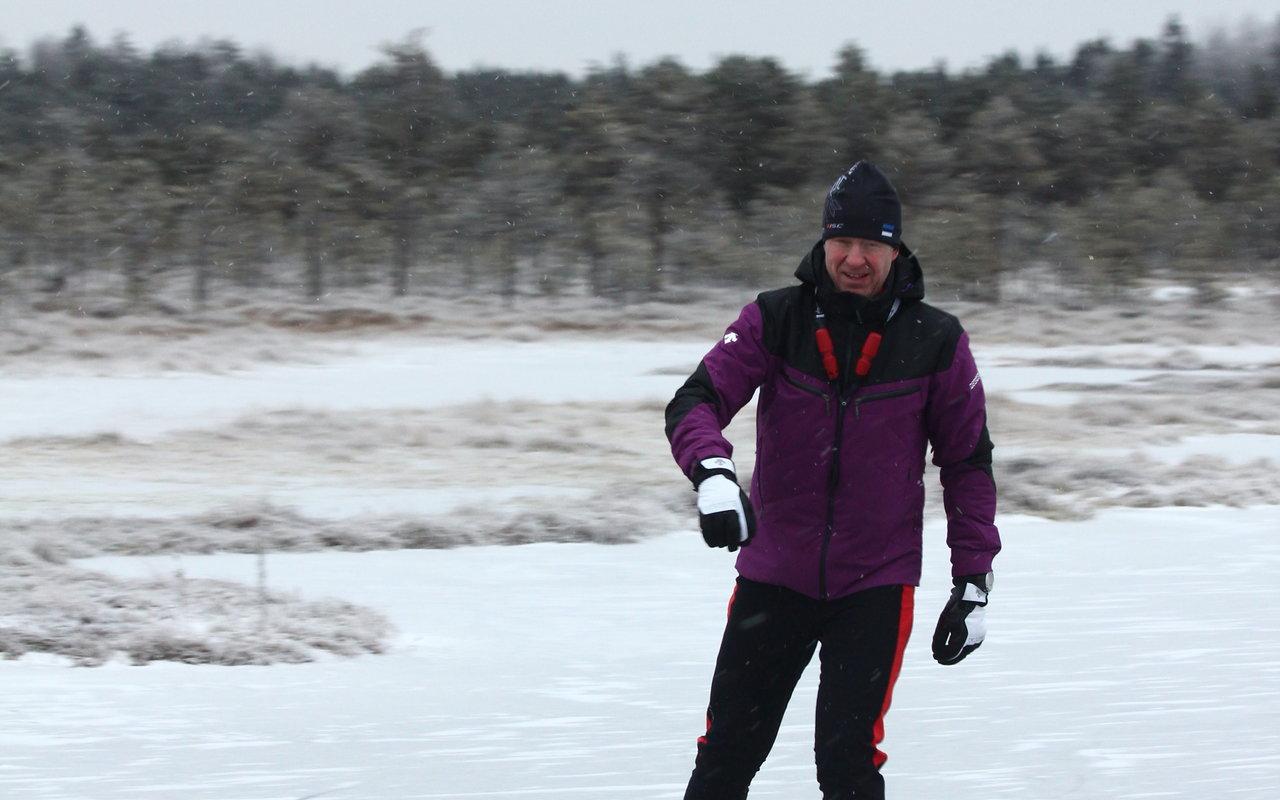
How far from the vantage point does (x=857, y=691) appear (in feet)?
8.54

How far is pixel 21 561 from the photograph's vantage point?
6.30 meters

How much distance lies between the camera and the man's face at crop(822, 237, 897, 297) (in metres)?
2.58

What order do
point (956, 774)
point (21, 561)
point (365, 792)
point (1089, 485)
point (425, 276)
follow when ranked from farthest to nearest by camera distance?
point (425, 276) < point (1089, 485) < point (21, 561) < point (956, 774) < point (365, 792)

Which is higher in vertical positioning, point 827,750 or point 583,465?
point 827,750

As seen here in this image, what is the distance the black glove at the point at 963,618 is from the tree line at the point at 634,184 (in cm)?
2911

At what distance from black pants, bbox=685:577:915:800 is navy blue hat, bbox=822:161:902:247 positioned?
59 centimetres

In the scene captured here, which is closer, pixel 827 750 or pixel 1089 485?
pixel 827 750

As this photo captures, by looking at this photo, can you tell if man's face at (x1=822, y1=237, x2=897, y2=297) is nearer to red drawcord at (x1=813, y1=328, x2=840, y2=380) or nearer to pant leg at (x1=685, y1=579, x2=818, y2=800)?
red drawcord at (x1=813, y1=328, x2=840, y2=380)

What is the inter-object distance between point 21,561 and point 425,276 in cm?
2870

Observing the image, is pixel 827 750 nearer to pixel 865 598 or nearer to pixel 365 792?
pixel 865 598

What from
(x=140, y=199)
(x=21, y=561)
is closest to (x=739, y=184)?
(x=140, y=199)

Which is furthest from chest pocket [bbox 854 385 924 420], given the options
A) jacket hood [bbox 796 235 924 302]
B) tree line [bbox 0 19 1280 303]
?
tree line [bbox 0 19 1280 303]

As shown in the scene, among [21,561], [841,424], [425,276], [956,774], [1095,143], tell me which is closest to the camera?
[841,424]

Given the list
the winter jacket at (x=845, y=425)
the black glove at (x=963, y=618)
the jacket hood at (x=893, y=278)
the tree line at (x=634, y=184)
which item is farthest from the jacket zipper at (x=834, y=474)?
the tree line at (x=634, y=184)
